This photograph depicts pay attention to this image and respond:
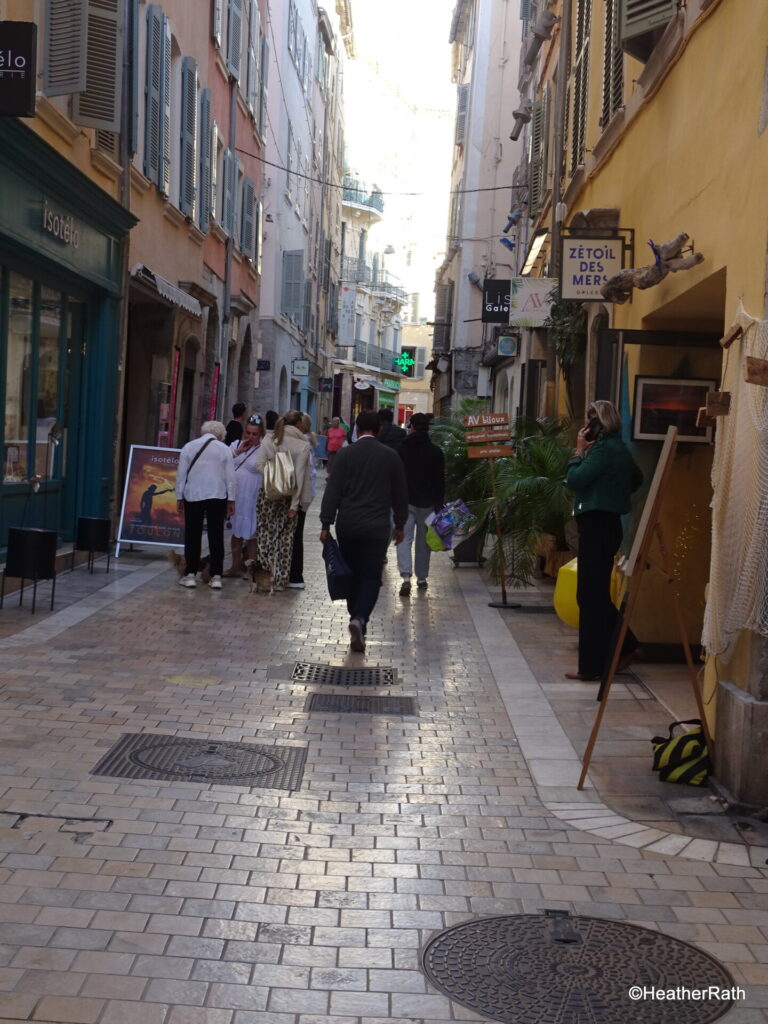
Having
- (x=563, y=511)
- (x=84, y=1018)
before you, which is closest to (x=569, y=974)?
(x=84, y=1018)

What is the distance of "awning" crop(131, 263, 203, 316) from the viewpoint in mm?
15484

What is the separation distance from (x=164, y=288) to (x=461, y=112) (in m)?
31.1

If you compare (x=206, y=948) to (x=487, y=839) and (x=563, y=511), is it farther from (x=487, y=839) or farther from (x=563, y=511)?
(x=563, y=511)

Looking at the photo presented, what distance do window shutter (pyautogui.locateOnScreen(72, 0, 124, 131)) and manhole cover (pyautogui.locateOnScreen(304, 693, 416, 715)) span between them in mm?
7037

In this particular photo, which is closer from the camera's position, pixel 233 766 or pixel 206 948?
pixel 206 948

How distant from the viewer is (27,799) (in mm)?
5395

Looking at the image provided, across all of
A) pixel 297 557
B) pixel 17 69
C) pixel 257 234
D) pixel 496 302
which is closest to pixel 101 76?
pixel 17 69

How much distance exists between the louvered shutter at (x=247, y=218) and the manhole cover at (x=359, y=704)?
18.5 m

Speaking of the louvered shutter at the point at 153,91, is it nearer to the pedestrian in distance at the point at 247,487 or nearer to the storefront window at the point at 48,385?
the storefront window at the point at 48,385

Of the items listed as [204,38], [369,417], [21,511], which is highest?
[204,38]

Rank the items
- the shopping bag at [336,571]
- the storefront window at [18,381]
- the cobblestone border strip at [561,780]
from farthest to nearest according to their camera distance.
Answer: the storefront window at [18,381] < the shopping bag at [336,571] < the cobblestone border strip at [561,780]

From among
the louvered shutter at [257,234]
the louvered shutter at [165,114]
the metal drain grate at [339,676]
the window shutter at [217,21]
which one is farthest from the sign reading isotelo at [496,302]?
the metal drain grate at [339,676]

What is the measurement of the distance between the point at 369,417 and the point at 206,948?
681 cm

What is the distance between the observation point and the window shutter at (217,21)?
2073 centimetres
